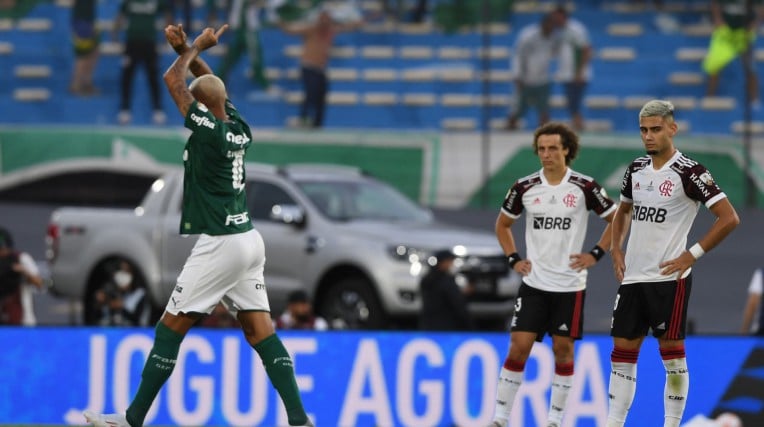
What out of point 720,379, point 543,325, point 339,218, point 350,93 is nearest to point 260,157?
point 350,93

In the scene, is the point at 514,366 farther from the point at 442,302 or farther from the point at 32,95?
the point at 32,95

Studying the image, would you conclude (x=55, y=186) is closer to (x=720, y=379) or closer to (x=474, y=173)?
(x=474, y=173)

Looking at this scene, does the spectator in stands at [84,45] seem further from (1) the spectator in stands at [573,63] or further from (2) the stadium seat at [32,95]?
(1) the spectator in stands at [573,63]

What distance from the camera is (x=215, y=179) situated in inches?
356

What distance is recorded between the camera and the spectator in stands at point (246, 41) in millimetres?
22547

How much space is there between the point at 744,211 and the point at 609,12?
6.04m

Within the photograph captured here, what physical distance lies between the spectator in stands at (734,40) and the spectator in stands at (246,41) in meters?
6.27

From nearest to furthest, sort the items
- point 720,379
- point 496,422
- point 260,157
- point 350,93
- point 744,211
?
point 496,422
point 720,379
point 744,211
point 260,157
point 350,93

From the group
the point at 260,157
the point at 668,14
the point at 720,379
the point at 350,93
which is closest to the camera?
the point at 720,379

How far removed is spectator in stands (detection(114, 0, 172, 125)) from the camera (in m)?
22.8

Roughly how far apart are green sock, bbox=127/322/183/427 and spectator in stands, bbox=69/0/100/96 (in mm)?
14767

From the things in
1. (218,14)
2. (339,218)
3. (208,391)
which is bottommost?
(208,391)

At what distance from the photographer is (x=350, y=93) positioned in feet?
76.1

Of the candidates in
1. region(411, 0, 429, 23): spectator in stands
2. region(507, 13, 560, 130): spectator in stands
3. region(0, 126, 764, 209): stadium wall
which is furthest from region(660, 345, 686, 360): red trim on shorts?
region(411, 0, 429, 23): spectator in stands
